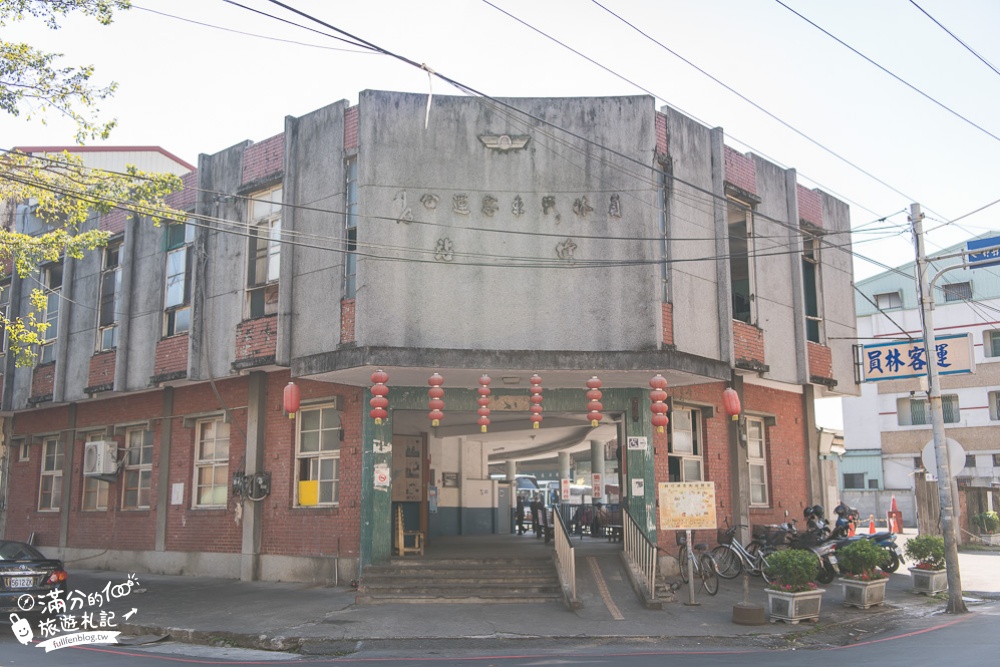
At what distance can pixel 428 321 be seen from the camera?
15.8 meters

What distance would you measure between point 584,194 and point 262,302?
7265mm

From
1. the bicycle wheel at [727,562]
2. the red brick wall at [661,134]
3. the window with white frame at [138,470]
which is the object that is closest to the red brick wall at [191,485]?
the window with white frame at [138,470]

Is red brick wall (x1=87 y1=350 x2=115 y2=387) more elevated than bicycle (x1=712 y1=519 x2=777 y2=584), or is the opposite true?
red brick wall (x1=87 y1=350 x2=115 y2=387)

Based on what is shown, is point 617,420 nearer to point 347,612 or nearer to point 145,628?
point 347,612

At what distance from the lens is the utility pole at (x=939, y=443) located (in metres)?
14.7

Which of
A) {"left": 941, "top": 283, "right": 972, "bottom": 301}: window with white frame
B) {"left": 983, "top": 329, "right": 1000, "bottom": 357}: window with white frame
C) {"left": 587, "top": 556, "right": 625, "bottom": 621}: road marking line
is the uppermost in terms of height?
{"left": 941, "top": 283, "right": 972, "bottom": 301}: window with white frame

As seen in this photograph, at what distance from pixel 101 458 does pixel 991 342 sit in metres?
37.6

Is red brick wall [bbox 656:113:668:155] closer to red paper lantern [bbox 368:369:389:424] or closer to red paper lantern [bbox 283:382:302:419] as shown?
red paper lantern [bbox 368:369:389:424]

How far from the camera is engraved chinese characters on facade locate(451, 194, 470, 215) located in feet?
53.0

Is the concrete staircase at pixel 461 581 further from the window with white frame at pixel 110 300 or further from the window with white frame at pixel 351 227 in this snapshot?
the window with white frame at pixel 110 300

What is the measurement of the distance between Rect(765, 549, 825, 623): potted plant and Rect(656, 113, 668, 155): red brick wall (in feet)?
26.8

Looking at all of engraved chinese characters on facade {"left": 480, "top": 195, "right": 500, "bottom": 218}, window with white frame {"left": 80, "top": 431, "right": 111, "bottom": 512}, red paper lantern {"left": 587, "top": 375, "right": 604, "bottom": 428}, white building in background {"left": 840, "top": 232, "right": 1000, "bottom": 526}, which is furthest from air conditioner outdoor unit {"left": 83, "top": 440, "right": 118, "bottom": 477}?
white building in background {"left": 840, "top": 232, "right": 1000, "bottom": 526}

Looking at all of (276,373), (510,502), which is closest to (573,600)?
(276,373)

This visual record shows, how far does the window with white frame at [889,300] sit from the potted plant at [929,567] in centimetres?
2876
